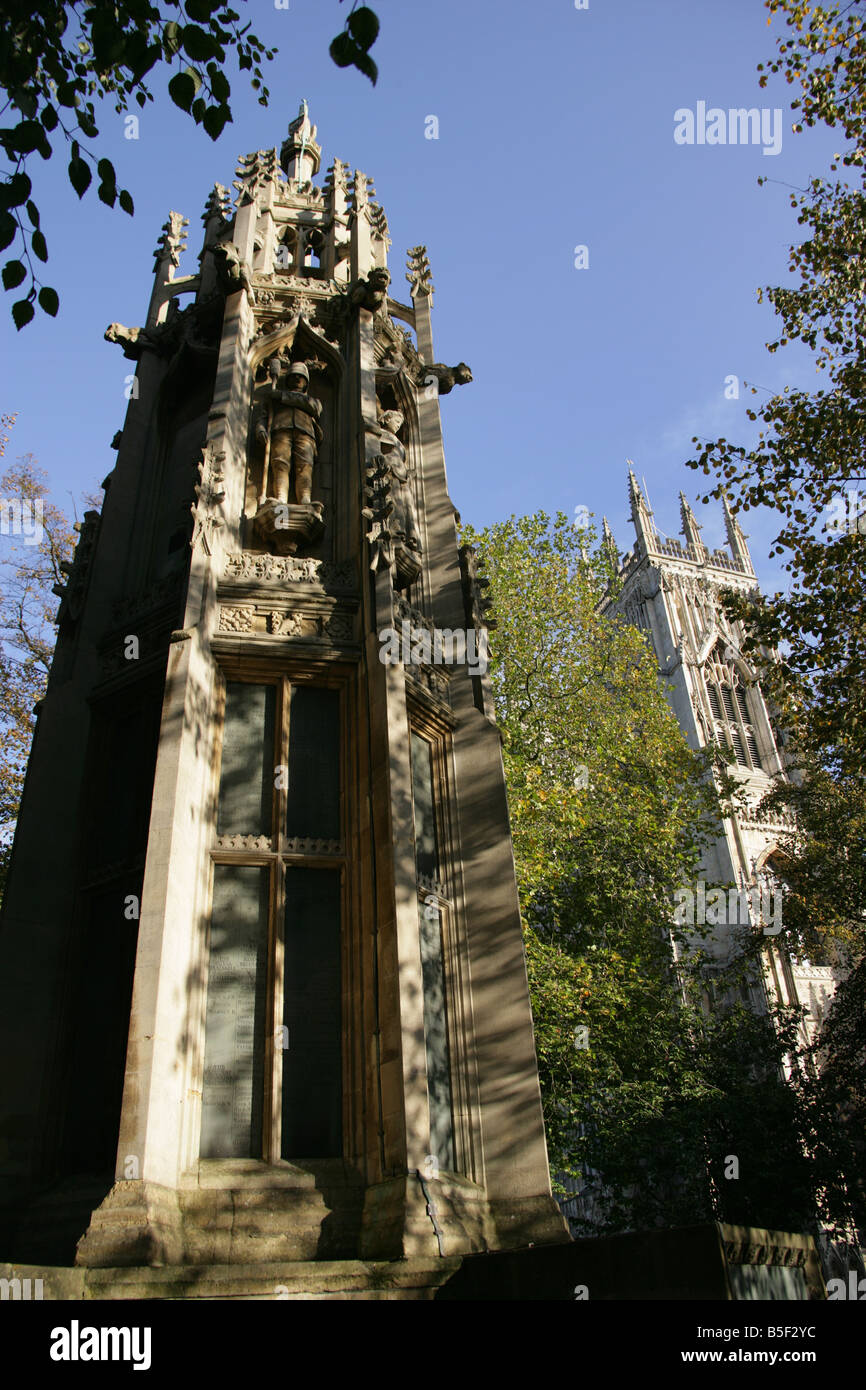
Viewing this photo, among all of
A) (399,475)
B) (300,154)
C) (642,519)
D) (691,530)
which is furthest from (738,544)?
(399,475)

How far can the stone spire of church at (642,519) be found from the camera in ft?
223

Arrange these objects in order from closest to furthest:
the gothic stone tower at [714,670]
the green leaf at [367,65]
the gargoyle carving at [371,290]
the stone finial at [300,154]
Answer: the green leaf at [367,65] → the gargoyle carving at [371,290] → the stone finial at [300,154] → the gothic stone tower at [714,670]

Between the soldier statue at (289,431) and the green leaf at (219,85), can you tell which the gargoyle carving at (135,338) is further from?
the green leaf at (219,85)

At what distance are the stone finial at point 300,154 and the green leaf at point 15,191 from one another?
11595 millimetres

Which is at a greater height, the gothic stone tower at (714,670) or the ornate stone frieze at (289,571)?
the gothic stone tower at (714,670)

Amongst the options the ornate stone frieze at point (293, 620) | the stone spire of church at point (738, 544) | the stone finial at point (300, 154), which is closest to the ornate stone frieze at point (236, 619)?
the ornate stone frieze at point (293, 620)

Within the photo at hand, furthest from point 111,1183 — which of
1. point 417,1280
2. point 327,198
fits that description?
point 327,198

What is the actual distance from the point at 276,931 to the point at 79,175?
220 inches

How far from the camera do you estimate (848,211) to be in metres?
15.3

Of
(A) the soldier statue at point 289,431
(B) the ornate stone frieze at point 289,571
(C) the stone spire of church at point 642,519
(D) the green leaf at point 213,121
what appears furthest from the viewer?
(C) the stone spire of church at point 642,519

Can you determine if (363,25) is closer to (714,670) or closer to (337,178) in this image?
(337,178)
